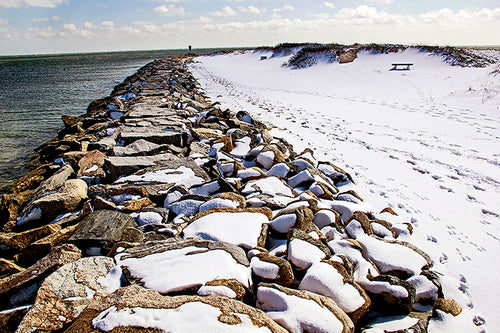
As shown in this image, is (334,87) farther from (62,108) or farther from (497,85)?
(62,108)

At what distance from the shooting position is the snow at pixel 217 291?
1.60 m

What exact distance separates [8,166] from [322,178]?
6.10 meters

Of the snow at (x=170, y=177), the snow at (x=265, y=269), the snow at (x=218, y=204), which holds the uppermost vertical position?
the snow at (x=170, y=177)

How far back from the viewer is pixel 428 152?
4.92 m

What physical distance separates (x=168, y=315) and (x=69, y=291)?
698mm

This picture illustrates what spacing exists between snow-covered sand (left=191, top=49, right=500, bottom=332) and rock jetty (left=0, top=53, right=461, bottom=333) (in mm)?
299

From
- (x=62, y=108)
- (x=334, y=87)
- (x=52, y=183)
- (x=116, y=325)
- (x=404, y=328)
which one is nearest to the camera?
(x=116, y=325)

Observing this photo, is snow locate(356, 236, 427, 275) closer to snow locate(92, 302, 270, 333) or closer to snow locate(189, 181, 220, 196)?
snow locate(92, 302, 270, 333)

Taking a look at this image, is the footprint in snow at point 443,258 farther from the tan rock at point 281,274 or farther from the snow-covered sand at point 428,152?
the tan rock at point 281,274

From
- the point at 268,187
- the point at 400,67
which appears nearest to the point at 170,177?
the point at 268,187

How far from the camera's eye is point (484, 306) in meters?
2.10

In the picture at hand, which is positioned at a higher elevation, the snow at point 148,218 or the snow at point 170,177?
the snow at point 170,177

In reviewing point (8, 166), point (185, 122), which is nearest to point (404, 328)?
point (185, 122)

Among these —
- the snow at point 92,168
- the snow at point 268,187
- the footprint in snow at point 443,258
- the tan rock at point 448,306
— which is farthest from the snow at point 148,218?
the footprint in snow at point 443,258
